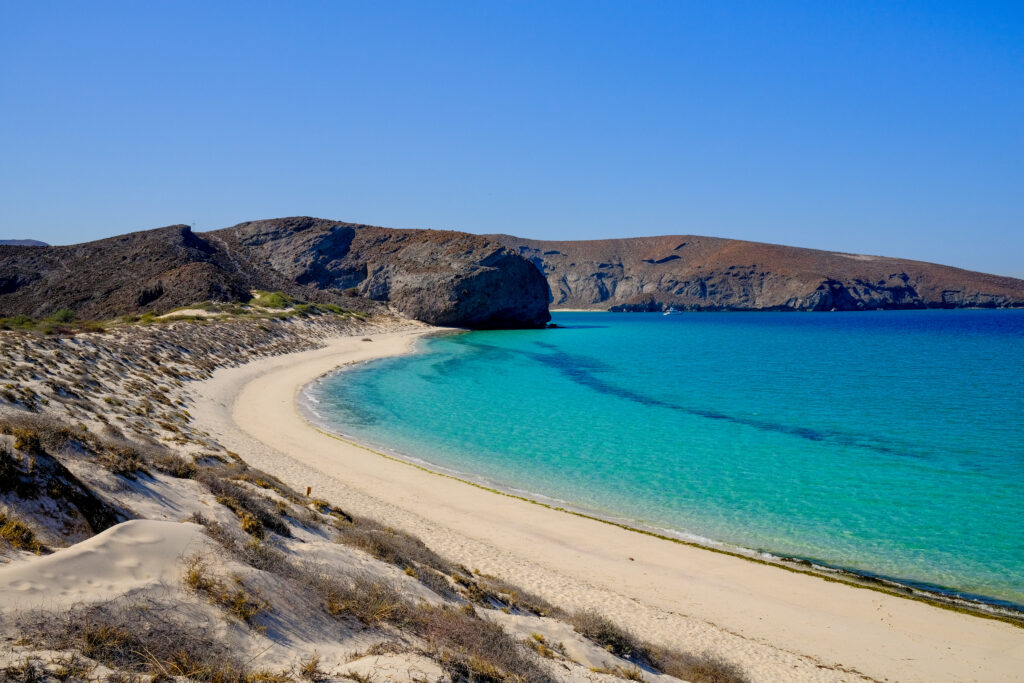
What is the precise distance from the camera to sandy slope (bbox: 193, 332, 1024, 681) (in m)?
8.12

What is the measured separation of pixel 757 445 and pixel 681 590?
37.8ft

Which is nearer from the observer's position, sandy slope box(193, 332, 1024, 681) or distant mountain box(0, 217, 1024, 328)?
sandy slope box(193, 332, 1024, 681)

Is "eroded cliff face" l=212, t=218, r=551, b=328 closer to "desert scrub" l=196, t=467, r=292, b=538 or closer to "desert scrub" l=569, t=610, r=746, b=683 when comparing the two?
"desert scrub" l=196, t=467, r=292, b=538

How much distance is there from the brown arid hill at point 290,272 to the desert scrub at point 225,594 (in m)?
52.0

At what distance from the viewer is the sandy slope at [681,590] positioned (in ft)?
26.6

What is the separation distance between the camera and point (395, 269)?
85.8m

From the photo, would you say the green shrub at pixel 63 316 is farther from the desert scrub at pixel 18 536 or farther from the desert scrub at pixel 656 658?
the desert scrub at pixel 656 658

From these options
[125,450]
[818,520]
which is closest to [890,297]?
[818,520]

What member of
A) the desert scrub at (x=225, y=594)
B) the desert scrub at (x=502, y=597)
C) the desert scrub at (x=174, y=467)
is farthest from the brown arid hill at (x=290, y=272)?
the desert scrub at (x=225, y=594)

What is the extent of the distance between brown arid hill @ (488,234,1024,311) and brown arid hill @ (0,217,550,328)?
8221cm

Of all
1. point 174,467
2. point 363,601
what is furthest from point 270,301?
point 363,601

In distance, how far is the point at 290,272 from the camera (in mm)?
86250

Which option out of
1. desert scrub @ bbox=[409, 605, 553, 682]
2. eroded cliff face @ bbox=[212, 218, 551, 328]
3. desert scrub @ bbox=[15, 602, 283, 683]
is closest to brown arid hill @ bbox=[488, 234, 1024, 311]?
eroded cliff face @ bbox=[212, 218, 551, 328]

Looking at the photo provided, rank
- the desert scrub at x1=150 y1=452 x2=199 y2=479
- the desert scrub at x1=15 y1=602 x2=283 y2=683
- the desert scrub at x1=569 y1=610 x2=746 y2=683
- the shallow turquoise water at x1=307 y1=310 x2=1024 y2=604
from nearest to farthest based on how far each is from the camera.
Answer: the desert scrub at x1=15 y1=602 x2=283 y2=683
the desert scrub at x1=569 y1=610 x2=746 y2=683
the desert scrub at x1=150 y1=452 x2=199 y2=479
the shallow turquoise water at x1=307 y1=310 x2=1024 y2=604
